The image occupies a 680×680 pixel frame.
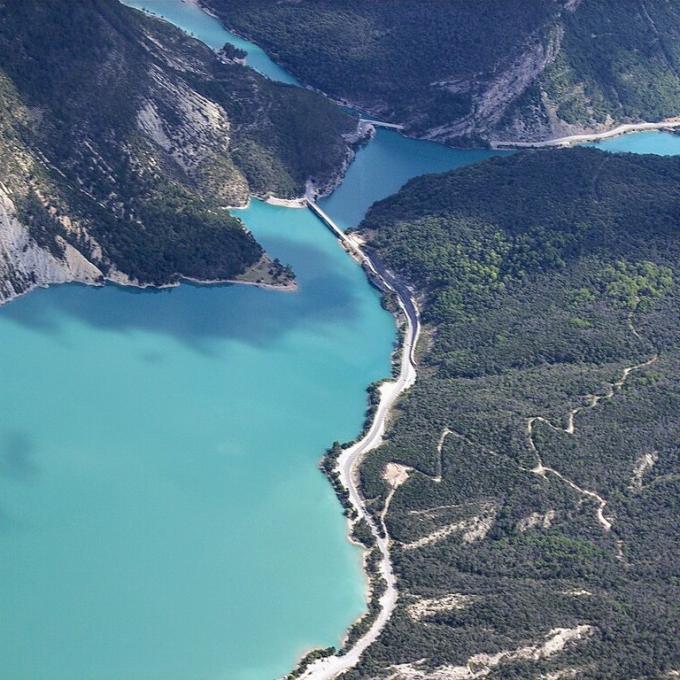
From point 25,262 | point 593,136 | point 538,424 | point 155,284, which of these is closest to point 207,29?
point 593,136

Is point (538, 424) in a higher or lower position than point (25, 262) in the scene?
lower

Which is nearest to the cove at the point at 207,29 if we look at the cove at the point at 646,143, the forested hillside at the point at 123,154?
the forested hillside at the point at 123,154

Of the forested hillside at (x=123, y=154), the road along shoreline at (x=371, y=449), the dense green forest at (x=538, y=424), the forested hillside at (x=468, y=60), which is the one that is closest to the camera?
the road along shoreline at (x=371, y=449)

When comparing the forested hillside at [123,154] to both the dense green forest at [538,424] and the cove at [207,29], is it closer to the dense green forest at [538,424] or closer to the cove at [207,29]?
the dense green forest at [538,424]

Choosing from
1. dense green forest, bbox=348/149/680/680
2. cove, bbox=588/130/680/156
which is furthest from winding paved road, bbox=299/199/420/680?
cove, bbox=588/130/680/156

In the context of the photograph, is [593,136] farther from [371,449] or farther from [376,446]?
[371,449]

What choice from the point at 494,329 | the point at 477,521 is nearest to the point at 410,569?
the point at 477,521

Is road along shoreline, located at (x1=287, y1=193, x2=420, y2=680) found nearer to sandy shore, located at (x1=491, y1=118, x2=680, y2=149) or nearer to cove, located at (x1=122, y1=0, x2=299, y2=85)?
cove, located at (x1=122, y1=0, x2=299, y2=85)
